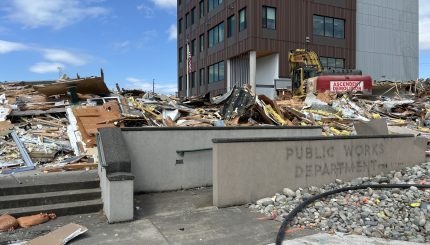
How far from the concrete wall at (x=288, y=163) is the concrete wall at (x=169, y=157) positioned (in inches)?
64.7

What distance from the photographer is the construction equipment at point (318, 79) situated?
22547 millimetres

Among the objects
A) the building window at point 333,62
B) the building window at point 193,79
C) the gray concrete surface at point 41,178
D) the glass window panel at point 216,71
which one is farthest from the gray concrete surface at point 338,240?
the building window at point 193,79

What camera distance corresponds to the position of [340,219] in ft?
22.0

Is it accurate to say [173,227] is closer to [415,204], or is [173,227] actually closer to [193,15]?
[415,204]

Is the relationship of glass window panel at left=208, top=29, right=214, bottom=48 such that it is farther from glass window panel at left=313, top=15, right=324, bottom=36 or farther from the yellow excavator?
the yellow excavator

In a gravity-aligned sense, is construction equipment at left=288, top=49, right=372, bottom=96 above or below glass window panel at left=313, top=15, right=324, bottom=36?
below

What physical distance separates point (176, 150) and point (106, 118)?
12.0 feet

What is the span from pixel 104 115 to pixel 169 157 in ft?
12.8

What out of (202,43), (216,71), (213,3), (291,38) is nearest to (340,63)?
(291,38)

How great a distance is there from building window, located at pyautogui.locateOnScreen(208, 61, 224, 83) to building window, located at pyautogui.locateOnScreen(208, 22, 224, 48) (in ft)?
7.50

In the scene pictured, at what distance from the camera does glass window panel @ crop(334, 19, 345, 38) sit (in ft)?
120

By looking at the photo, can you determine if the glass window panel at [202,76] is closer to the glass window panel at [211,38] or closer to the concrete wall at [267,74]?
the glass window panel at [211,38]

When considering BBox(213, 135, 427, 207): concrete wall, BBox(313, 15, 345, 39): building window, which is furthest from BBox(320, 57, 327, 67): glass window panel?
BBox(213, 135, 427, 207): concrete wall

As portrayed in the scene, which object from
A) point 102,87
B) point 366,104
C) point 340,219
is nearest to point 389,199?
point 340,219
